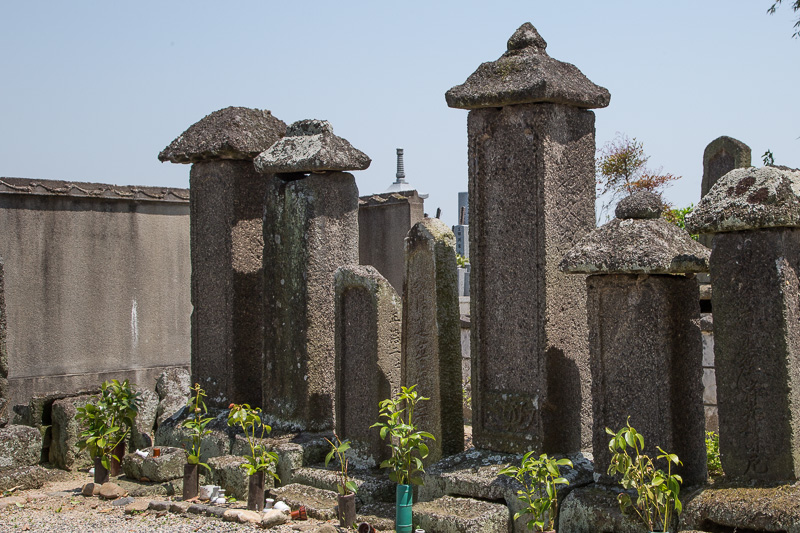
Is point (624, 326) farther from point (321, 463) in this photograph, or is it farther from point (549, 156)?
point (321, 463)

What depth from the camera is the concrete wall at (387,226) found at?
12.6 meters

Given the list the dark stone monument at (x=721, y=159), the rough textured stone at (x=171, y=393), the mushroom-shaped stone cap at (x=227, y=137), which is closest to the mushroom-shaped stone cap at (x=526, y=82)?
the mushroom-shaped stone cap at (x=227, y=137)

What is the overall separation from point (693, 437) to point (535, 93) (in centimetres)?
227

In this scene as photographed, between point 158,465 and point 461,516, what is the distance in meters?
3.24

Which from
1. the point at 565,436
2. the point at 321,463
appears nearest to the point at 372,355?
the point at 321,463

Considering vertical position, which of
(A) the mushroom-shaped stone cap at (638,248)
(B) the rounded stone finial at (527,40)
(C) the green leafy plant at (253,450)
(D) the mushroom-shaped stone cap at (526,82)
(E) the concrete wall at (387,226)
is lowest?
(C) the green leafy plant at (253,450)

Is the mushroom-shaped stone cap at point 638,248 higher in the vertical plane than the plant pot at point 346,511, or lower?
higher

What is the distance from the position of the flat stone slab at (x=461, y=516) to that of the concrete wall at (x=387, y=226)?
22.2 feet

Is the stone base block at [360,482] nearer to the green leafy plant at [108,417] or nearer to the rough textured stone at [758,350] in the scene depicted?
the green leafy plant at [108,417]

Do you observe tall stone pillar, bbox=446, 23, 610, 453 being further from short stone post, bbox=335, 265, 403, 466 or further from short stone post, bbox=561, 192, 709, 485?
short stone post, bbox=335, 265, 403, 466

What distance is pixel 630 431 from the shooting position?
502 cm

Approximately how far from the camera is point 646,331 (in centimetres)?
542

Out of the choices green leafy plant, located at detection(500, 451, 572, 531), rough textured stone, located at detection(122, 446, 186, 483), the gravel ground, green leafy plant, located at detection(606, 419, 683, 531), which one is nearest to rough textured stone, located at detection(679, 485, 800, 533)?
green leafy plant, located at detection(606, 419, 683, 531)

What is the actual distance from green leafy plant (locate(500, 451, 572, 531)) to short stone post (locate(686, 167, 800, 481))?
900 millimetres
